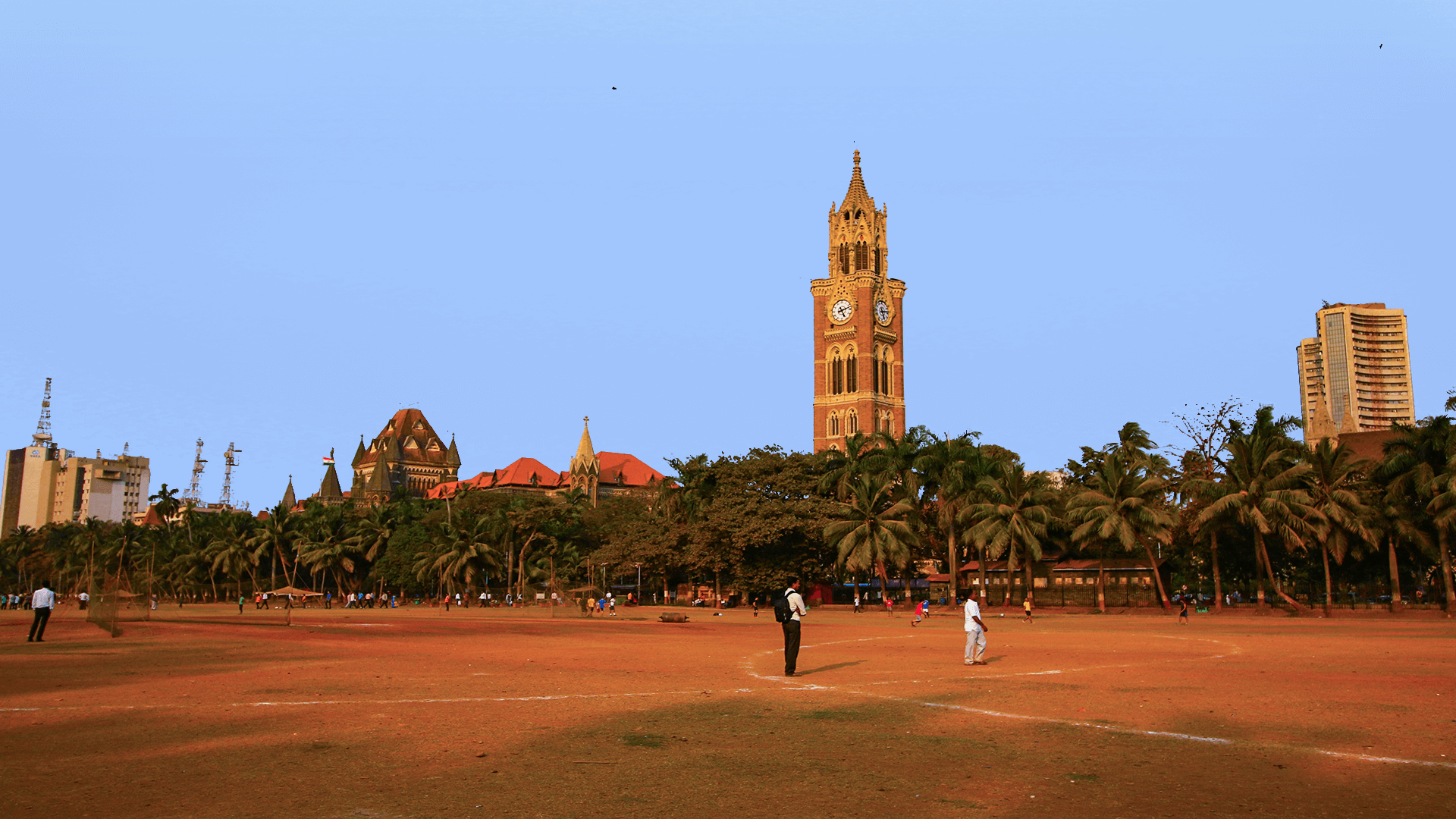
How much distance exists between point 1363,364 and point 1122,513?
178 metres

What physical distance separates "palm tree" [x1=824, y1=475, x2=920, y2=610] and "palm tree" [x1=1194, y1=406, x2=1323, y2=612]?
13310 millimetres

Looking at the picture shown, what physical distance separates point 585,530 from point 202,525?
38.2m

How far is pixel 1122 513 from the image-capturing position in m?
46.2

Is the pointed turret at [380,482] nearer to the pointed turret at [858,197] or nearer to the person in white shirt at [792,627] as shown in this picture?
the pointed turret at [858,197]

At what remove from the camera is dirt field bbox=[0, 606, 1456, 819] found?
7285 millimetres

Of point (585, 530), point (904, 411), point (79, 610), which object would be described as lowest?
point (79, 610)

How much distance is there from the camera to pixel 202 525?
320 ft

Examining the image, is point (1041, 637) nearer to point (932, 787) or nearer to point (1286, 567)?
point (932, 787)

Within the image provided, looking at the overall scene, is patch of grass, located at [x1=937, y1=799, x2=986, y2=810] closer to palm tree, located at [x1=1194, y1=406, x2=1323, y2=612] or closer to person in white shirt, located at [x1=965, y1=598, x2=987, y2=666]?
person in white shirt, located at [x1=965, y1=598, x2=987, y2=666]

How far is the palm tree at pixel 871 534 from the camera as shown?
5170 cm

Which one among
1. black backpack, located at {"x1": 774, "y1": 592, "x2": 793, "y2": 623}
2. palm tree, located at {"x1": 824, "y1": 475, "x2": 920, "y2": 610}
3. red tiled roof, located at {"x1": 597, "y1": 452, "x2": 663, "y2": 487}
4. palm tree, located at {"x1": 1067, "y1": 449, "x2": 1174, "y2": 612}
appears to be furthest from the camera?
red tiled roof, located at {"x1": 597, "y1": 452, "x2": 663, "y2": 487}

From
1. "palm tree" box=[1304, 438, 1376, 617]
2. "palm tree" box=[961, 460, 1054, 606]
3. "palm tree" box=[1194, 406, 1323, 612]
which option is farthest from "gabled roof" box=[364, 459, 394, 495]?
"palm tree" box=[1304, 438, 1376, 617]

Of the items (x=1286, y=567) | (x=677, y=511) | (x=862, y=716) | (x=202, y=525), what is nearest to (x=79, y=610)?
(x=677, y=511)

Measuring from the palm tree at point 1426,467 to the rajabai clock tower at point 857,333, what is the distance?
Result: 68.4 meters
